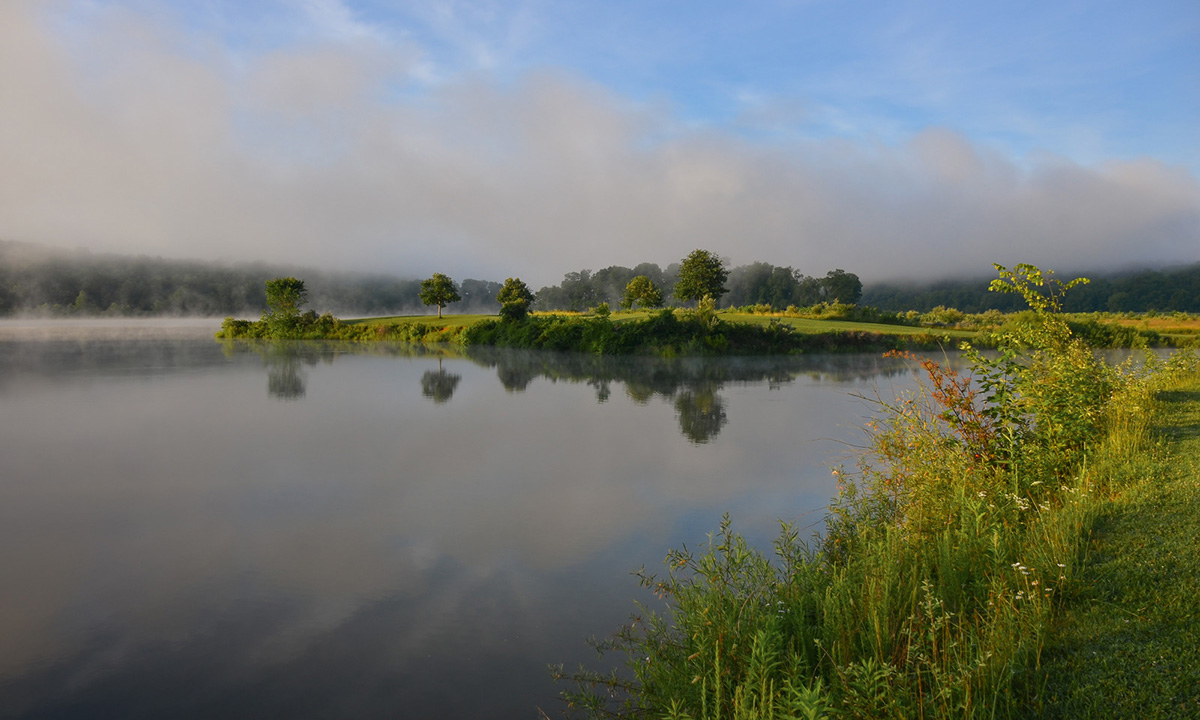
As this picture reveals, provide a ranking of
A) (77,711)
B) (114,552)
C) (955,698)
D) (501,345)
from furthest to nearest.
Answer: (501,345)
(114,552)
(77,711)
(955,698)

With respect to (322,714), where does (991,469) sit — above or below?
above

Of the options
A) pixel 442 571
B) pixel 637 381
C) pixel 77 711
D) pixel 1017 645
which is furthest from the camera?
pixel 637 381

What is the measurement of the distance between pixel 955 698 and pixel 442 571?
4.27 meters

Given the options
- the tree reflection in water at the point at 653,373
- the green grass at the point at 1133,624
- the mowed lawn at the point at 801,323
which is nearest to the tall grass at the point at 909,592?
Answer: the green grass at the point at 1133,624

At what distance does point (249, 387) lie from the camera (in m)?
19.6

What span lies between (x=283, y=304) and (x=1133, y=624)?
2436 inches

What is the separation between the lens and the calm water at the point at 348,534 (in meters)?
4.18

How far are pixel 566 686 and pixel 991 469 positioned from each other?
189 inches

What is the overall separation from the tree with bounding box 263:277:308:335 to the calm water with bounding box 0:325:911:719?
40440 mm

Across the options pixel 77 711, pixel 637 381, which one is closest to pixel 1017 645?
pixel 77 711

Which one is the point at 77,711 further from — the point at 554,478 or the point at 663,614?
the point at 554,478

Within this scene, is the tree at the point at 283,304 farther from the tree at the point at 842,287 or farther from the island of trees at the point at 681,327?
the tree at the point at 842,287

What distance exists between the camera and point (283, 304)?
5666cm

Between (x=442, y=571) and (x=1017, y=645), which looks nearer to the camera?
(x=1017, y=645)
